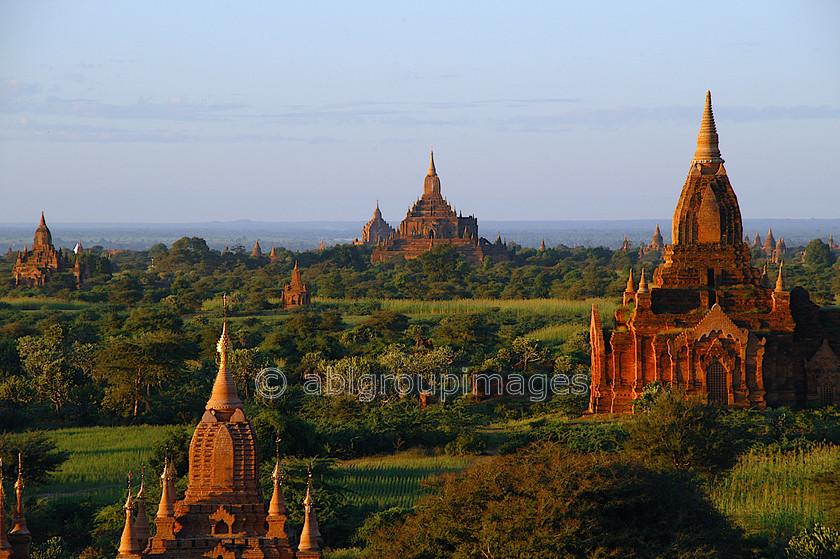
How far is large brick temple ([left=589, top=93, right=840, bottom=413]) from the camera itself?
37.5 m

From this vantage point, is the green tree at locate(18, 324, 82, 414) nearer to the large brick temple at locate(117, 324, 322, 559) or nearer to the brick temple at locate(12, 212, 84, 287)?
the large brick temple at locate(117, 324, 322, 559)

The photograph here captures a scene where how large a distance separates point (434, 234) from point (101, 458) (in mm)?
93735

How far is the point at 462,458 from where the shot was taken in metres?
34.0

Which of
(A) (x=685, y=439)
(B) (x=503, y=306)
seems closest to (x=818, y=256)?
(B) (x=503, y=306)

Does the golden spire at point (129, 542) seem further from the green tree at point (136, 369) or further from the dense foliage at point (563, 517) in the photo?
the green tree at point (136, 369)

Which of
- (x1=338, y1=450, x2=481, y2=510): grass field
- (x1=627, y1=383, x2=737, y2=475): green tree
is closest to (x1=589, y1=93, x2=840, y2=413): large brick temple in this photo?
(x1=627, y1=383, x2=737, y2=475): green tree

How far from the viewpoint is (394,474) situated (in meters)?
32.5

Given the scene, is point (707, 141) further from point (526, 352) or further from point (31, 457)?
point (31, 457)

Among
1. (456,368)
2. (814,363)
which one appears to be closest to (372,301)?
(456,368)

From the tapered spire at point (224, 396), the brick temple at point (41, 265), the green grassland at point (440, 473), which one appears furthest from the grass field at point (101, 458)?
the brick temple at point (41, 265)

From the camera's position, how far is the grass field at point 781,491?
26.1 meters

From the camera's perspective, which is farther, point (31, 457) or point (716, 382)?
point (716, 382)

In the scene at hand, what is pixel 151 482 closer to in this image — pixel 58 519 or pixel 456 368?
pixel 58 519

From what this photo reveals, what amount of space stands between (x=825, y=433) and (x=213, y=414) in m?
21.5
